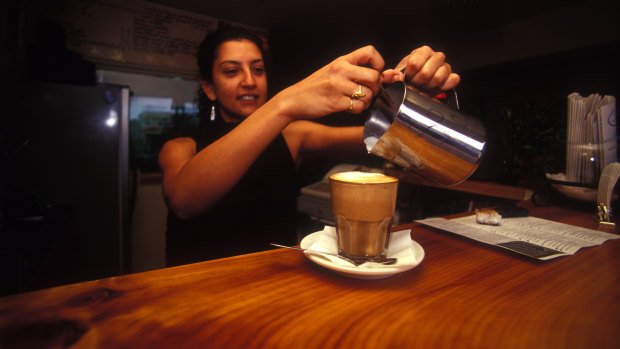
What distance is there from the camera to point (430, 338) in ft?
1.19

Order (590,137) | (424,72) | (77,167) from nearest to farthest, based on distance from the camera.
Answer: (424,72)
(590,137)
(77,167)

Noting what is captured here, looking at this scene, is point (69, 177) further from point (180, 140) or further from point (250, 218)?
point (250, 218)

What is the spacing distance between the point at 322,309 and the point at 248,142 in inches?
20.2

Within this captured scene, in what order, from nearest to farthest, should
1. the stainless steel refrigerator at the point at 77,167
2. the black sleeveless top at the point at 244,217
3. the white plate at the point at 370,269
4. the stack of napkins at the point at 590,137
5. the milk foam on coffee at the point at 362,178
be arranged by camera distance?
1. the white plate at the point at 370,269
2. the milk foam on coffee at the point at 362,178
3. the stack of napkins at the point at 590,137
4. the black sleeveless top at the point at 244,217
5. the stainless steel refrigerator at the point at 77,167

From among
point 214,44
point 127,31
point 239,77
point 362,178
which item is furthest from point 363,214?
point 127,31

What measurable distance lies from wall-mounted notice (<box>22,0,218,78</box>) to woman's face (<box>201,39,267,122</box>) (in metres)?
1.99

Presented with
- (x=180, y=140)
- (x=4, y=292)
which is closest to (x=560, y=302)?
(x=180, y=140)

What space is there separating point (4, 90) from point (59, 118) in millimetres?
286

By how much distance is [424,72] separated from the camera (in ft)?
2.39

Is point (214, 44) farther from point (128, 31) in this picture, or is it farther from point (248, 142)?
point (128, 31)

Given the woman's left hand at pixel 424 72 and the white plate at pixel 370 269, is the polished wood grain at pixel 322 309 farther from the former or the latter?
the woman's left hand at pixel 424 72

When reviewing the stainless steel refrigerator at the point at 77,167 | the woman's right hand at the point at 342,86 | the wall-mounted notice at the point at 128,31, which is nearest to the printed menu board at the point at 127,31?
the wall-mounted notice at the point at 128,31

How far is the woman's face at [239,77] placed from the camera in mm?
1329

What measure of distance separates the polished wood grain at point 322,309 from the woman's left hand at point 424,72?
1.38ft
